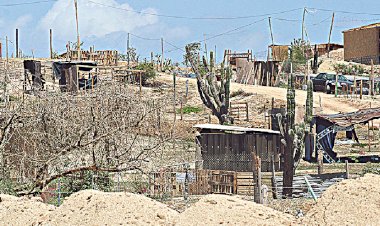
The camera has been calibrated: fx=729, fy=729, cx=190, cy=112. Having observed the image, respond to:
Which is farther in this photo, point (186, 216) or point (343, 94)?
point (343, 94)

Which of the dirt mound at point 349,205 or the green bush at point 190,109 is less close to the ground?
the dirt mound at point 349,205

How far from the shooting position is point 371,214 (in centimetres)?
922

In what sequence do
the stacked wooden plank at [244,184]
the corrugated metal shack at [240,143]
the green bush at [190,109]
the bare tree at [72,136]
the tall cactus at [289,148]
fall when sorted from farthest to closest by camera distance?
the green bush at [190,109], the corrugated metal shack at [240,143], the tall cactus at [289,148], the stacked wooden plank at [244,184], the bare tree at [72,136]

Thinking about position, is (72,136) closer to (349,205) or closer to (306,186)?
(306,186)

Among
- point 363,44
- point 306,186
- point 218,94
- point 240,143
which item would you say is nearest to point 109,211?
point 306,186

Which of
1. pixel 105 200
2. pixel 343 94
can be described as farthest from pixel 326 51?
pixel 105 200

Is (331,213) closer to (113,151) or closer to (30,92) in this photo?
(113,151)

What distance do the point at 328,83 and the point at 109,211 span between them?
52175 mm

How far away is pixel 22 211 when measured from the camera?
41.3ft

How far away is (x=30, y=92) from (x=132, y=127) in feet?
19.8

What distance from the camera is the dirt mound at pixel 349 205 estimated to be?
9.23m

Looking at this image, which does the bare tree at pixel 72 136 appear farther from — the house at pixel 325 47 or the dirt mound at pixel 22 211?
the house at pixel 325 47

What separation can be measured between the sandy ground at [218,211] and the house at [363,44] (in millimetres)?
66164

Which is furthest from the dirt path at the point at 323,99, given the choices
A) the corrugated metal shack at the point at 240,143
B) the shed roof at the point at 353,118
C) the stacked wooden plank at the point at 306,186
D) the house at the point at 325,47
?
the house at the point at 325,47
